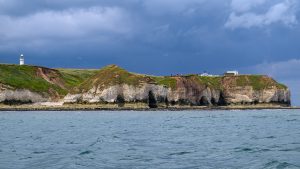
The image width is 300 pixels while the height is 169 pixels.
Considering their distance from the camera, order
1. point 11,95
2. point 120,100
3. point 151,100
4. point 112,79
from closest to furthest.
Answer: point 120,100, point 112,79, point 11,95, point 151,100

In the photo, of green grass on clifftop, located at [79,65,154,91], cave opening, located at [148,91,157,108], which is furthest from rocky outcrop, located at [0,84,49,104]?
cave opening, located at [148,91,157,108]

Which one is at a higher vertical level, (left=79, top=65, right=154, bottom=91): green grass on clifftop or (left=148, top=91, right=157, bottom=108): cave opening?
(left=79, top=65, right=154, bottom=91): green grass on clifftop

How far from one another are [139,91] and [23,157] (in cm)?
15938

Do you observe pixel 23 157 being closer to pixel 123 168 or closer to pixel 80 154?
pixel 80 154

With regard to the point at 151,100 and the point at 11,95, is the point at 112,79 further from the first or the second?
the point at 11,95

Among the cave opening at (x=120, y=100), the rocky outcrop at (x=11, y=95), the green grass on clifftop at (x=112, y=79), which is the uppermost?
the green grass on clifftop at (x=112, y=79)

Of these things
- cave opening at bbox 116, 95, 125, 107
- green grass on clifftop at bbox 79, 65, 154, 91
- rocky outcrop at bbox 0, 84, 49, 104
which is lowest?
cave opening at bbox 116, 95, 125, 107

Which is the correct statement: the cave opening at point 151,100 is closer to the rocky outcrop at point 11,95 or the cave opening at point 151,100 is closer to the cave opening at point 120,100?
the cave opening at point 120,100

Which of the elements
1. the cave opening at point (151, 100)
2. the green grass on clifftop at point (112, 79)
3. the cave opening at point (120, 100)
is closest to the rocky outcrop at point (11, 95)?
the green grass on clifftop at point (112, 79)

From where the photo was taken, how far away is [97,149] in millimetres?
37062

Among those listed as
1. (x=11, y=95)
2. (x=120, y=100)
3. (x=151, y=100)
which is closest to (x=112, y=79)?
(x=120, y=100)

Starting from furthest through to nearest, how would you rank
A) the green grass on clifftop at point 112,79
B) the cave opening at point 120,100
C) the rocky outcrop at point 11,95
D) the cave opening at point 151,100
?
the cave opening at point 151,100, the green grass on clifftop at point 112,79, the cave opening at point 120,100, the rocky outcrop at point 11,95

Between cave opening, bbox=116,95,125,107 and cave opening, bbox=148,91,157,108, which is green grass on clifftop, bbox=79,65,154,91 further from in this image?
cave opening, bbox=116,95,125,107

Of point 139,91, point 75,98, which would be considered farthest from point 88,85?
point 139,91
